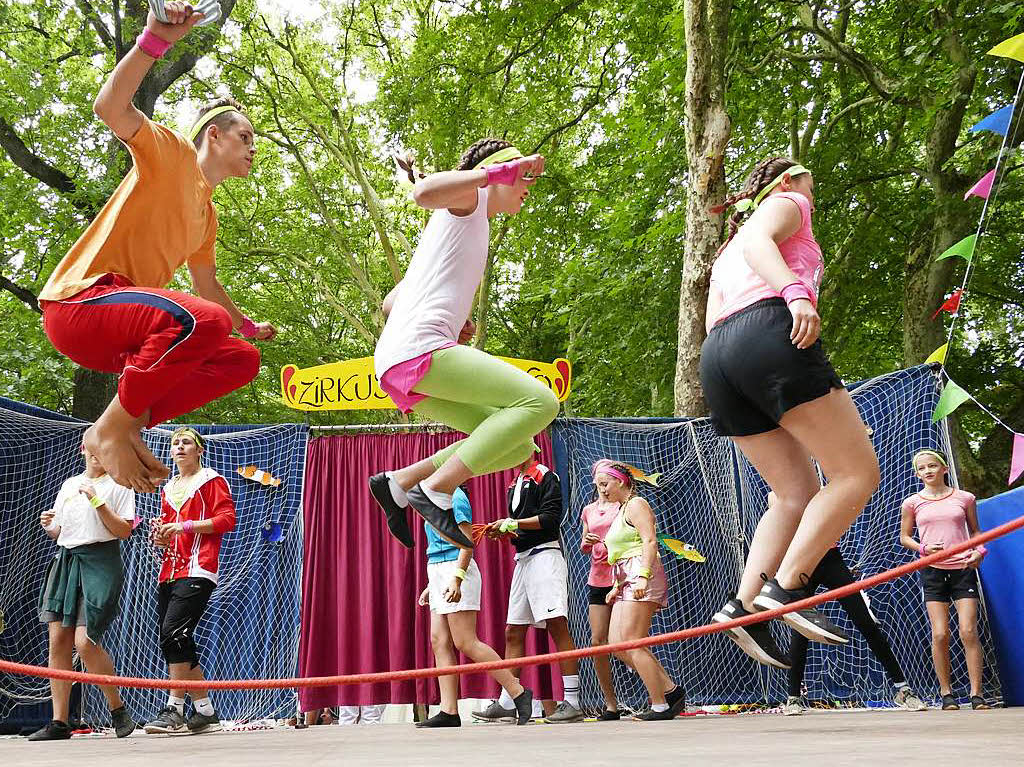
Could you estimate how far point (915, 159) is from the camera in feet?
48.5

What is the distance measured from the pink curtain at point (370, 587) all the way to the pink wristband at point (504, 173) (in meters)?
5.63

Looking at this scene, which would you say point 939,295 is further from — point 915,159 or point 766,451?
point 766,451

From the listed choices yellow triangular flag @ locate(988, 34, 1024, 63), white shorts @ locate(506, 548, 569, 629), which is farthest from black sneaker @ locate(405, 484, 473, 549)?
yellow triangular flag @ locate(988, 34, 1024, 63)

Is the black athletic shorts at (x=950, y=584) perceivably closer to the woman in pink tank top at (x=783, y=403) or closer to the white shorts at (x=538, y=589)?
the white shorts at (x=538, y=589)

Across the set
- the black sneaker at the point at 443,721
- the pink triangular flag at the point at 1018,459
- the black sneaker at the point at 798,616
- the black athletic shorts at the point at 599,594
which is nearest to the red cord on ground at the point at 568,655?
the black sneaker at the point at 798,616

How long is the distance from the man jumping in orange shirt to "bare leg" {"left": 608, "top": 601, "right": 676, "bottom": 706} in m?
4.10

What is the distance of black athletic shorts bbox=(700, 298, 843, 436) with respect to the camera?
9.62 ft

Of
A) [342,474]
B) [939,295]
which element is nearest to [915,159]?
[939,295]

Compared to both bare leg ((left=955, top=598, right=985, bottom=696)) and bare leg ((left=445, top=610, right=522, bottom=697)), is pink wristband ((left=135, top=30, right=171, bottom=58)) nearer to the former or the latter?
bare leg ((left=445, top=610, right=522, bottom=697))

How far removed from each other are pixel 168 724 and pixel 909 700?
5.80m

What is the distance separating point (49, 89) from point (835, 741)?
14.8 meters

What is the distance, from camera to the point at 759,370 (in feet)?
9.77

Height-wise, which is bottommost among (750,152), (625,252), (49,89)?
(625,252)

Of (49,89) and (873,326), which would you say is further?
(873,326)
